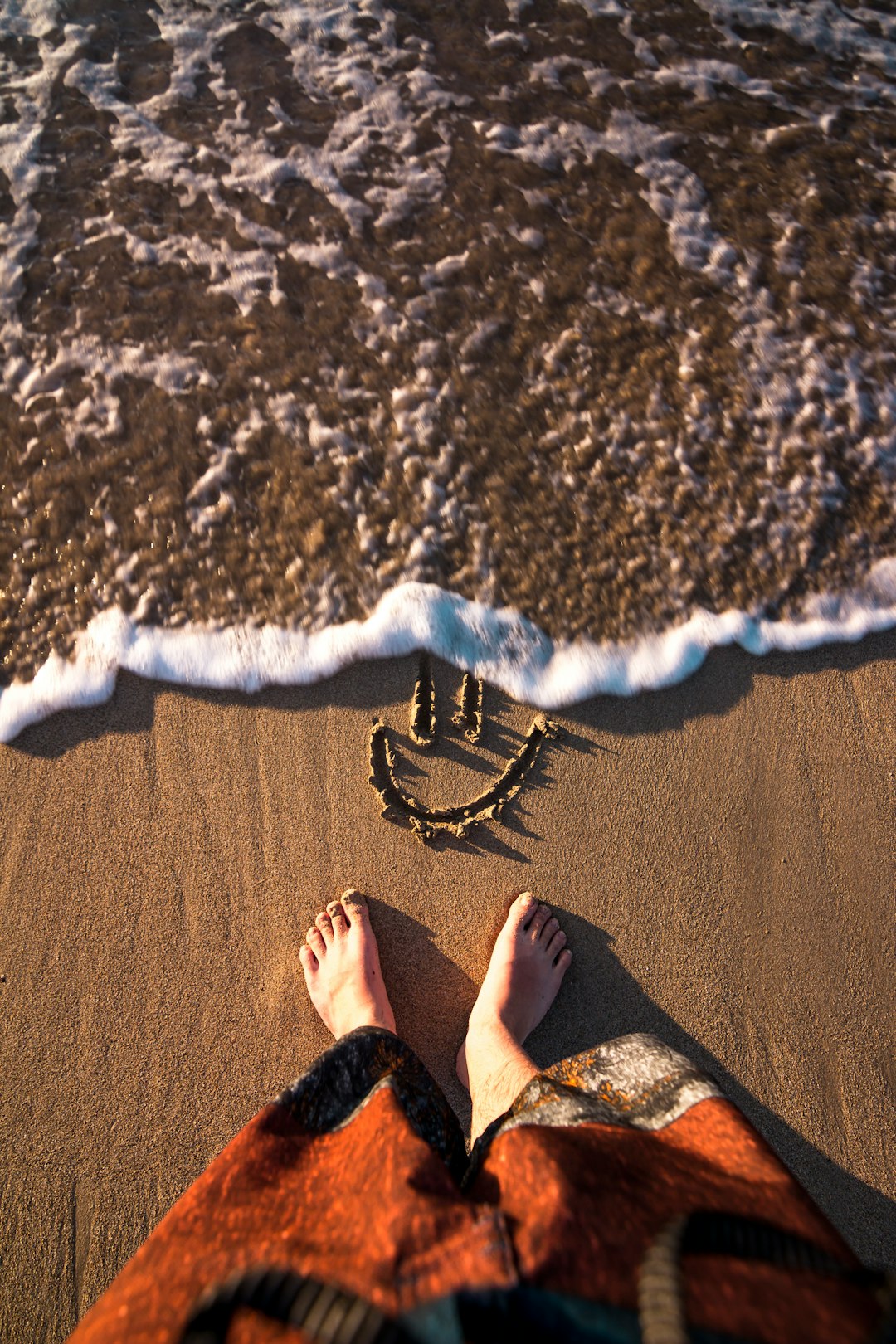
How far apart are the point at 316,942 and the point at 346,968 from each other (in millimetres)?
126

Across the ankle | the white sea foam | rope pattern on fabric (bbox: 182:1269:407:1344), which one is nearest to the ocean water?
the white sea foam

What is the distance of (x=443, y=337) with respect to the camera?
7.61 ft

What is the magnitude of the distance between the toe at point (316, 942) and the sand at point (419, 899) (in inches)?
2.5

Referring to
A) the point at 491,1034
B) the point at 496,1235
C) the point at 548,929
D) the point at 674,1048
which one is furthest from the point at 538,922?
the point at 496,1235

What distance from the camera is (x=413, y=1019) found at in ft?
6.20

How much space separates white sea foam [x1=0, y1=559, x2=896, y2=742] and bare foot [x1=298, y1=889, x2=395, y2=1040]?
1.90 feet

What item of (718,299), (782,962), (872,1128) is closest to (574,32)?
(718,299)

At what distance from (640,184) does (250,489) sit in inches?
62.1

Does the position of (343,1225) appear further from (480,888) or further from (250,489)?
(250,489)

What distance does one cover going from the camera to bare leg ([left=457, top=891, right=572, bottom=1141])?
5.65 feet

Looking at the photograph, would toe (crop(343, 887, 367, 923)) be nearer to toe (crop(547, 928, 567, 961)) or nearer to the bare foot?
the bare foot

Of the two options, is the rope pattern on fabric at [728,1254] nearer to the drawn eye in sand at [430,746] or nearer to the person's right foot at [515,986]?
the person's right foot at [515,986]

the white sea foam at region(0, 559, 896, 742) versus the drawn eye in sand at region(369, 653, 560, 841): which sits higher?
the white sea foam at region(0, 559, 896, 742)

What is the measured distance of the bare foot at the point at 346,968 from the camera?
1733mm
